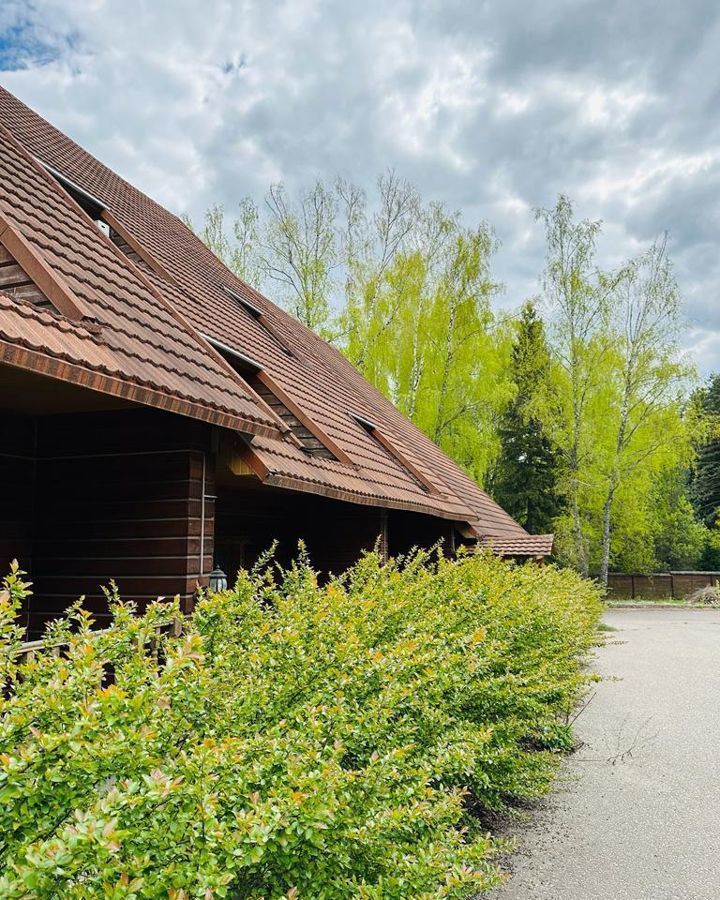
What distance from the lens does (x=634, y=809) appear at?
4645 mm

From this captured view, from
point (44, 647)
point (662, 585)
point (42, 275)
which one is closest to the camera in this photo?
point (44, 647)

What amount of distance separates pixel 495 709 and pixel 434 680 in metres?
1.24

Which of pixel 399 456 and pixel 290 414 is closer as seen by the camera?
pixel 290 414

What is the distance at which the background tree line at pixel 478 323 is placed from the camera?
22188mm

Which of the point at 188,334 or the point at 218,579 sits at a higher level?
the point at 188,334

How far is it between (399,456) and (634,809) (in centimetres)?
545

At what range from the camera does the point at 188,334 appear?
185 inches

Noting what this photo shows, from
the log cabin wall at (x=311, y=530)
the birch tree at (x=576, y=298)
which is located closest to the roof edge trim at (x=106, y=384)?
the log cabin wall at (x=311, y=530)

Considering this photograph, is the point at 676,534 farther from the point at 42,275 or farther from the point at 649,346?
the point at 42,275

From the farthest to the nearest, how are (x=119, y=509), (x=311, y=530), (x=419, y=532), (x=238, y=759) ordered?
(x=419, y=532) < (x=311, y=530) < (x=119, y=509) < (x=238, y=759)

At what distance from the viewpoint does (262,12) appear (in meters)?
9.66

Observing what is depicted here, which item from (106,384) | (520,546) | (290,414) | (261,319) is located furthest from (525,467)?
(106,384)

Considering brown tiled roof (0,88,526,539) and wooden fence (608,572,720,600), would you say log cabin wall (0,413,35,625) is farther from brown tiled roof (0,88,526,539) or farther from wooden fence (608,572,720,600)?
wooden fence (608,572,720,600)

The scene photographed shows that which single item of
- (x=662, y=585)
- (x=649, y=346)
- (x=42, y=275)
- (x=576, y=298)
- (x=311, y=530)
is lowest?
(x=662, y=585)
